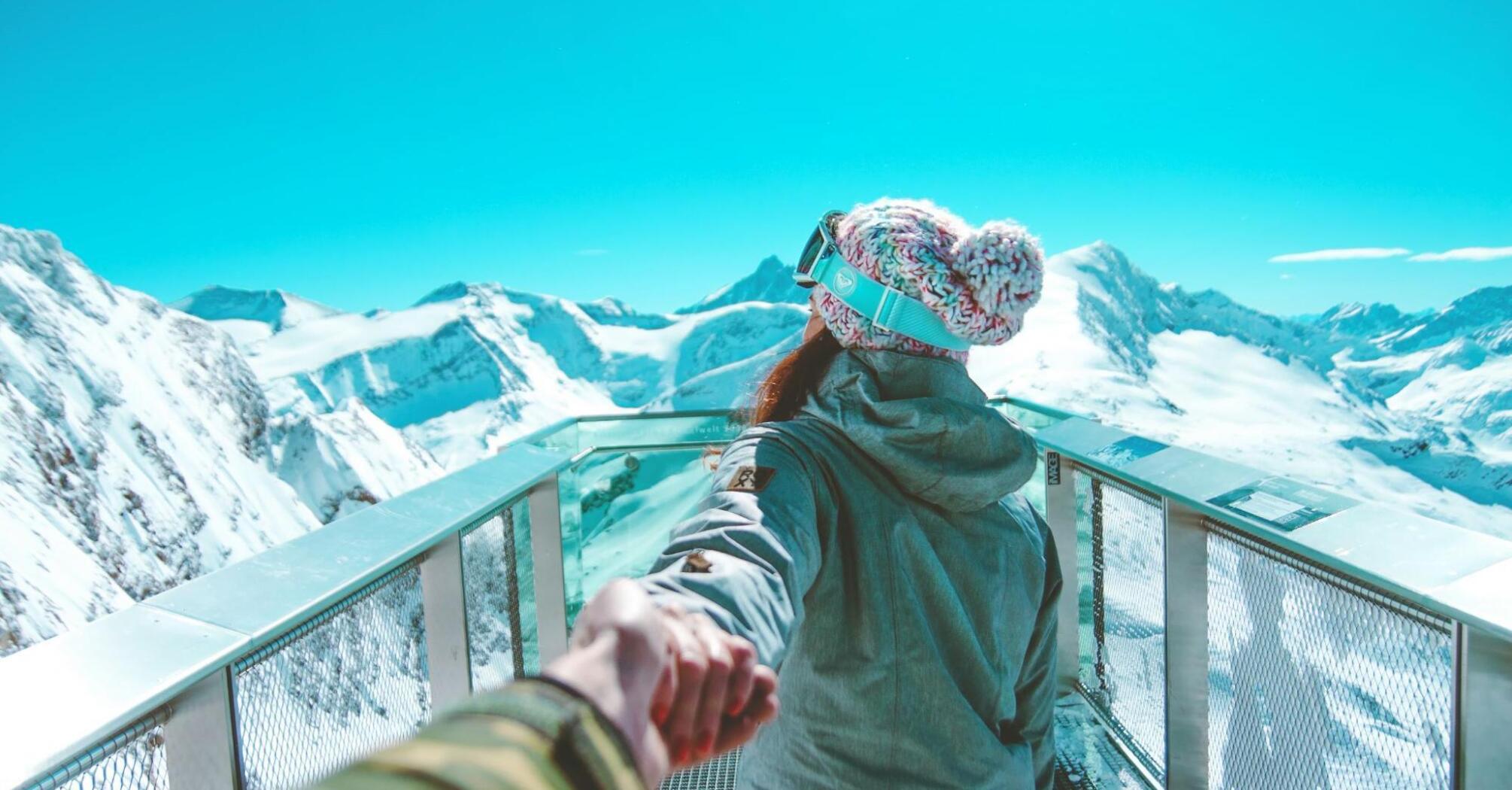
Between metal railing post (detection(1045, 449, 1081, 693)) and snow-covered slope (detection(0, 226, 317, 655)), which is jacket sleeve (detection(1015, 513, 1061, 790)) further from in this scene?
snow-covered slope (detection(0, 226, 317, 655))

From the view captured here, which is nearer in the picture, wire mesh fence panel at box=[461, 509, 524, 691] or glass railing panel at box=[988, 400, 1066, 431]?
wire mesh fence panel at box=[461, 509, 524, 691]

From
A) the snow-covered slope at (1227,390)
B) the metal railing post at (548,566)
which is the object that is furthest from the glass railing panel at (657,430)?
the snow-covered slope at (1227,390)

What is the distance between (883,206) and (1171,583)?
1364mm

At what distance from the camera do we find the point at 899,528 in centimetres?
109

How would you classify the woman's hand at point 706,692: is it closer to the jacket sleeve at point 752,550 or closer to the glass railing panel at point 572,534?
the jacket sleeve at point 752,550

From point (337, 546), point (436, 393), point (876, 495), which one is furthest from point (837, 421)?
point (436, 393)

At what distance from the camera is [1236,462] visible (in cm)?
184

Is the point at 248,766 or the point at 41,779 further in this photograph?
the point at 248,766

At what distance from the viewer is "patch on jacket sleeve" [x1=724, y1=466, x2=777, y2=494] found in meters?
0.93

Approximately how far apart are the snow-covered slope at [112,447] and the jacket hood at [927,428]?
34.4 meters

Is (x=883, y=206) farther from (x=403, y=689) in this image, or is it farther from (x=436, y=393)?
(x=436, y=393)

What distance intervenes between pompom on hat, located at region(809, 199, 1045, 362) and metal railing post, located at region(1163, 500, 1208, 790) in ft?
3.32

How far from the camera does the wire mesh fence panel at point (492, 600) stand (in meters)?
2.02

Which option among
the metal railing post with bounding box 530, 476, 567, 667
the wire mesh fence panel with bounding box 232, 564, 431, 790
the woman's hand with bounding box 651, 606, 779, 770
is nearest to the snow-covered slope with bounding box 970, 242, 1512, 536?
the metal railing post with bounding box 530, 476, 567, 667
